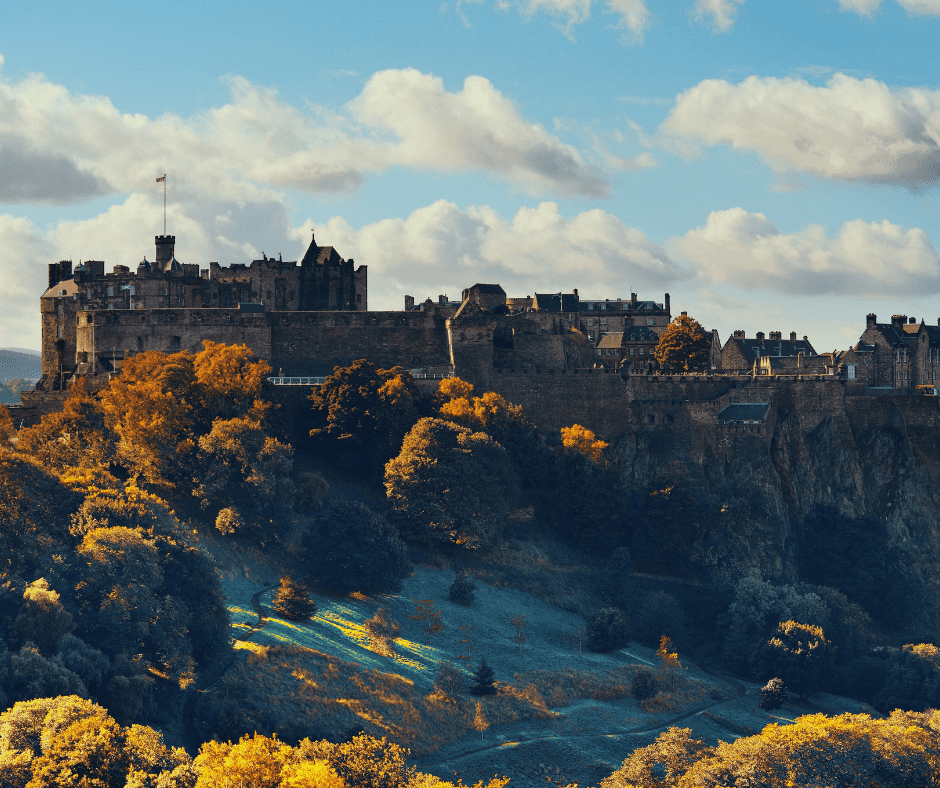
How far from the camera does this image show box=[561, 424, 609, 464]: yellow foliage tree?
9075 cm

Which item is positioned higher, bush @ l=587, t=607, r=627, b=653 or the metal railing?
the metal railing

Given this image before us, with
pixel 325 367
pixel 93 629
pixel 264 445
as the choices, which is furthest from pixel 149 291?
pixel 93 629

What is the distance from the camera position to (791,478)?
9562 cm

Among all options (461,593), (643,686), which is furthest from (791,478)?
(461,593)

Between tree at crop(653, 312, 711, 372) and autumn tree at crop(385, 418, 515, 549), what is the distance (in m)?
34.9

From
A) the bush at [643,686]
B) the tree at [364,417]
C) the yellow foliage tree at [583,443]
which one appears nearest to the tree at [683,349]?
the yellow foliage tree at [583,443]

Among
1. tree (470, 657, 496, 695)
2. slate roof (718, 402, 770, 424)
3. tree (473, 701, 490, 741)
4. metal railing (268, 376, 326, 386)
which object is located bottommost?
tree (473, 701, 490, 741)

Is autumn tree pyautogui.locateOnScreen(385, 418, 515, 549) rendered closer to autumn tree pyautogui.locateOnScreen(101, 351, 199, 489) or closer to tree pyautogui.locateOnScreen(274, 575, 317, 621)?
autumn tree pyautogui.locateOnScreen(101, 351, 199, 489)

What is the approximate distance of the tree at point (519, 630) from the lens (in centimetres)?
7556

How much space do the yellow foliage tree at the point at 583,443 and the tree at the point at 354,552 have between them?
17093 mm

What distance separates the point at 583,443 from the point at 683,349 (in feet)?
85.7

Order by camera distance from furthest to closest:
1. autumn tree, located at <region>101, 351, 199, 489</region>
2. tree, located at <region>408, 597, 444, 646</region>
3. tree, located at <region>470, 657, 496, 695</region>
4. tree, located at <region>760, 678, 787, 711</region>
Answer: autumn tree, located at <region>101, 351, 199, 489</region>, tree, located at <region>760, 678, 787, 711</region>, tree, located at <region>408, 597, 444, 646</region>, tree, located at <region>470, 657, 496, 695</region>

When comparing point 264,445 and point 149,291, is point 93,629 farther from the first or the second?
point 149,291

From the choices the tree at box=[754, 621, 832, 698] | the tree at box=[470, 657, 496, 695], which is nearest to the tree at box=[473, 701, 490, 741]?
the tree at box=[470, 657, 496, 695]
